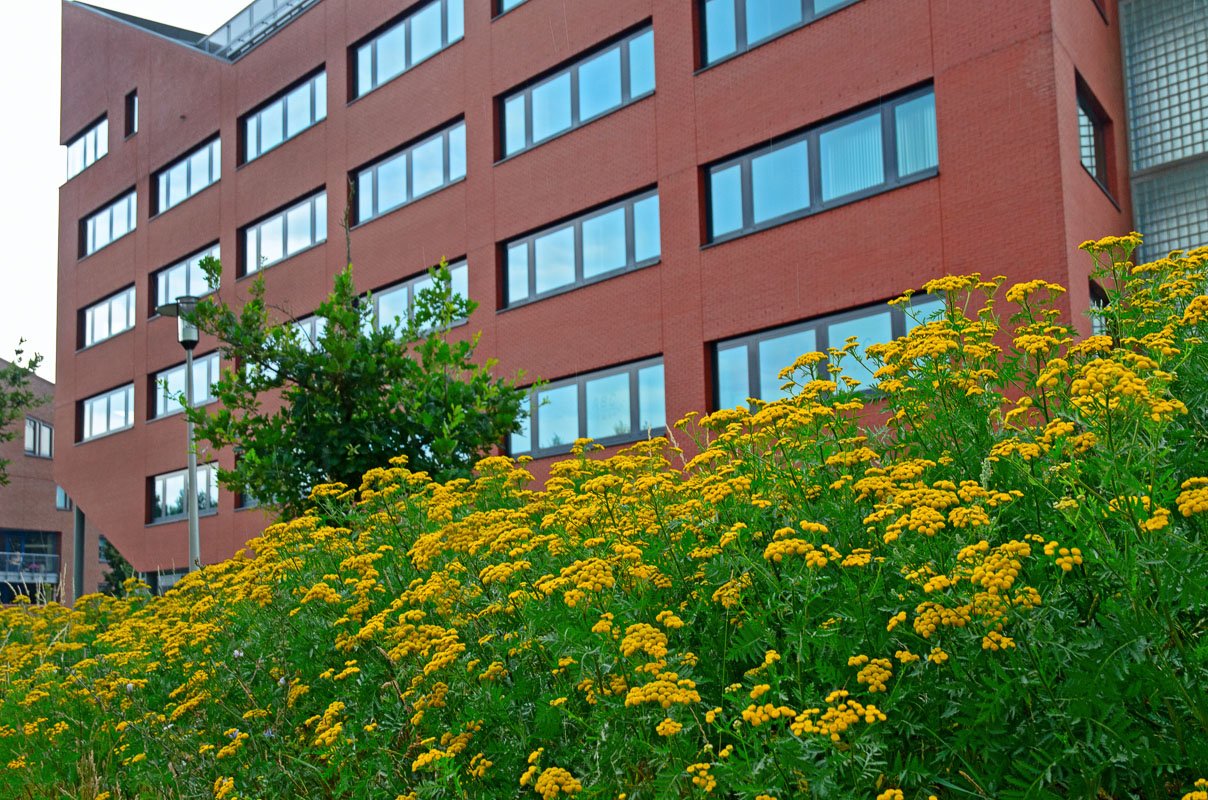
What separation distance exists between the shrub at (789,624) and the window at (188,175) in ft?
86.9

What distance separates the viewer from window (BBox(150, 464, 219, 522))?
29.6m

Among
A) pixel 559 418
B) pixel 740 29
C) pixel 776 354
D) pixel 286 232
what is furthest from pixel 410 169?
pixel 776 354

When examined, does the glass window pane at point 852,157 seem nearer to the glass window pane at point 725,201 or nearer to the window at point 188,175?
the glass window pane at point 725,201

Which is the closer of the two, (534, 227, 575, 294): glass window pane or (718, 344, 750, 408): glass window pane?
(718, 344, 750, 408): glass window pane

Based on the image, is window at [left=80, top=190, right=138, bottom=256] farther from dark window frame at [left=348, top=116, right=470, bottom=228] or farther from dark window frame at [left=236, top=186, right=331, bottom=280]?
dark window frame at [left=348, top=116, right=470, bottom=228]

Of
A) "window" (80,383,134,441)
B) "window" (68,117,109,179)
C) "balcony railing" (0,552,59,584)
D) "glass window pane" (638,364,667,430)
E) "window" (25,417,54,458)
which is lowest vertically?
"balcony railing" (0,552,59,584)

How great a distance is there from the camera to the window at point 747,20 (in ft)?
55.6

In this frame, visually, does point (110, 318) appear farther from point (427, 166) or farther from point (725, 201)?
point (725, 201)

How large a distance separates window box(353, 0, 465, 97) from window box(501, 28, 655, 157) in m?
2.54

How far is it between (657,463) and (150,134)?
31180mm

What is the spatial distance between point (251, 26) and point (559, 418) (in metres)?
16.2

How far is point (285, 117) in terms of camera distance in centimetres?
2855

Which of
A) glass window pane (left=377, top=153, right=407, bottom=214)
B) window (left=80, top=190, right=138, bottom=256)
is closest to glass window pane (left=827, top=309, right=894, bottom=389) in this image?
glass window pane (left=377, top=153, right=407, bottom=214)

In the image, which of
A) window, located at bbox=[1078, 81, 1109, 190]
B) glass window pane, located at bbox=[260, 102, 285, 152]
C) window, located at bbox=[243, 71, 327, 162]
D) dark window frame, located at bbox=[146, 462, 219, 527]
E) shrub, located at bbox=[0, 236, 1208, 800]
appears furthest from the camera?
dark window frame, located at bbox=[146, 462, 219, 527]
